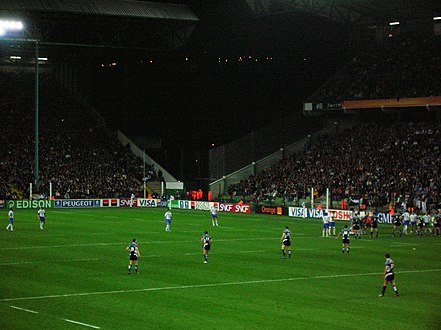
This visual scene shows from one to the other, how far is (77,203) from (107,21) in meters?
18.4

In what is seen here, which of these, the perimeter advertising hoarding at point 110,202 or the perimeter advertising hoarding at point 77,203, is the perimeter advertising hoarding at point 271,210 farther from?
the perimeter advertising hoarding at point 77,203

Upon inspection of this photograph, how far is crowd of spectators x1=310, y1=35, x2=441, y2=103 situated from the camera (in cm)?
7369

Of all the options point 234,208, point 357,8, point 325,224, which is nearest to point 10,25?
point 234,208

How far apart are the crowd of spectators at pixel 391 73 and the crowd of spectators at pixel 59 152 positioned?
22.7 m

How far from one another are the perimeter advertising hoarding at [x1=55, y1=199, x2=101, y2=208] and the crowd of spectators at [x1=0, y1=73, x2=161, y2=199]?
38.8 inches

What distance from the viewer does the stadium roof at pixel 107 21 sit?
7331cm

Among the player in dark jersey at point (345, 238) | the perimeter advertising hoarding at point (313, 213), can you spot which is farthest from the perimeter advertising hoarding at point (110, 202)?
the player in dark jersey at point (345, 238)

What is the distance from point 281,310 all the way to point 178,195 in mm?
60273

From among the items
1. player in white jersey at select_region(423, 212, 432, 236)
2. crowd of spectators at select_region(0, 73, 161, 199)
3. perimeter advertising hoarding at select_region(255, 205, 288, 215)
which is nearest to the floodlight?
crowd of spectators at select_region(0, 73, 161, 199)

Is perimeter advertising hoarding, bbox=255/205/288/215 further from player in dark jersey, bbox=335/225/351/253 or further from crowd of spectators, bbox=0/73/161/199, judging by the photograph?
player in dark jersey, bbox=335/225/351/253

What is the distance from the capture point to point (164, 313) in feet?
86.0

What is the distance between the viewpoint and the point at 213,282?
32875 millimetres

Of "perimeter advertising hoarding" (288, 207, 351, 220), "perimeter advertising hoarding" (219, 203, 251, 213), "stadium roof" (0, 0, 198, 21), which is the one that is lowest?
"perimeter advertising hoarding" (288, 207, 351, 220)

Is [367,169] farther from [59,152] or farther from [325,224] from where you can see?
[59,152]
